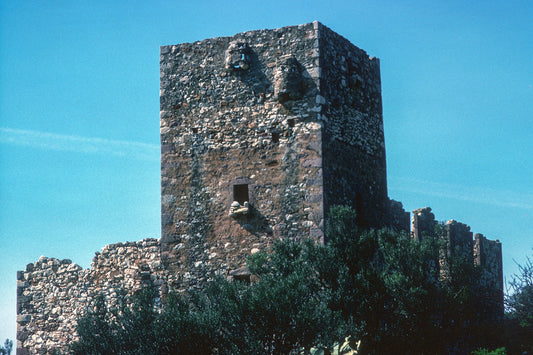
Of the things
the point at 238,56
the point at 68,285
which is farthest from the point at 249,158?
the point at 68,285

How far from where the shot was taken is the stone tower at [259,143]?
60.2 feet

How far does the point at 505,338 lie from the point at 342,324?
17.5 ft

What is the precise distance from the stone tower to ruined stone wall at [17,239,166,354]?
2.42ft

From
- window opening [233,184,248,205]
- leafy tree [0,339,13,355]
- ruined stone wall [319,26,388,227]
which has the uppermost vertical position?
ruined stone wall [319,26,388,227]

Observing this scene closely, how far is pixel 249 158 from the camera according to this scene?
61.8ft

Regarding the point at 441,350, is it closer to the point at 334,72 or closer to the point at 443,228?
the point at 443,228

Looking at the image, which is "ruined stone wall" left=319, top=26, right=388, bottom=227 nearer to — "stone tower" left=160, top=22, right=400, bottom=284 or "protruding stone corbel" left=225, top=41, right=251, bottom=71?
"stone tower" left=160, top=22, right=400, bottom=284

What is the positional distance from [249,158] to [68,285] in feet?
19.7

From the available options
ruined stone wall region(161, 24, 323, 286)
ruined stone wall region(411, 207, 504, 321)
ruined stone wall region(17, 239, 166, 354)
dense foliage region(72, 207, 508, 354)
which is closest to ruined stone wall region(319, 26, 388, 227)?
ruined stone wall region(161, 24, 323, 286)

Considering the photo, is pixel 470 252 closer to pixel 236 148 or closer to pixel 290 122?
pixel 290 122

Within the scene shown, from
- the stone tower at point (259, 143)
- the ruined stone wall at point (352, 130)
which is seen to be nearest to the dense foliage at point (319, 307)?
the stone tower at point (259, 143)

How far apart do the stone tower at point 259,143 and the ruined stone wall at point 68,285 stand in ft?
2.42

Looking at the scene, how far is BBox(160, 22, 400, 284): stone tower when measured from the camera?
60.2ft

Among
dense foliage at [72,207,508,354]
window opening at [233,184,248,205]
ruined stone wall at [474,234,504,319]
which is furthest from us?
ruined stone wall at [474,234,504,319]
